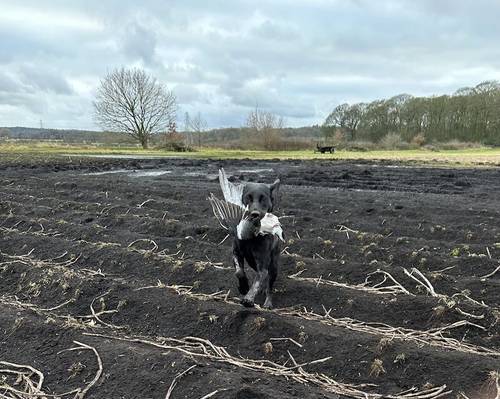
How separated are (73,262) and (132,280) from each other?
1214 millimetres

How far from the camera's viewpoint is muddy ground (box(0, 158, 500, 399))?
374cm

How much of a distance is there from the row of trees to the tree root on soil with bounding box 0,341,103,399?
186 feet

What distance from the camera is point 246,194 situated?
171 inches

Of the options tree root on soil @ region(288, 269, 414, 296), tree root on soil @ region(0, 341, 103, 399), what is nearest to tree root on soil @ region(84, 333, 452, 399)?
tree root on soil @ region(0, 341, 103, 399)

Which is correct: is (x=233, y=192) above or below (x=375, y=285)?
above

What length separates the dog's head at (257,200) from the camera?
4215 millimetres

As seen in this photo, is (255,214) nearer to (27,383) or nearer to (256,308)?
(256,308)

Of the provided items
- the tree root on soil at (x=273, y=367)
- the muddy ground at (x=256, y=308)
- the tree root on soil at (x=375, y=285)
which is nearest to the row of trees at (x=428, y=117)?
the muddy ground at (x=256, y=308)

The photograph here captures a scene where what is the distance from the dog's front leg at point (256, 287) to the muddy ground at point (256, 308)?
0.16m

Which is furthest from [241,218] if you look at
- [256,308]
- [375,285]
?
[375,285]

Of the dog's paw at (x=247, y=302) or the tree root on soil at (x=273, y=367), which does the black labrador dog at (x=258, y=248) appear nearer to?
the dog's paw at (x=247, y=302)

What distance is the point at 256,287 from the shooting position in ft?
14.9

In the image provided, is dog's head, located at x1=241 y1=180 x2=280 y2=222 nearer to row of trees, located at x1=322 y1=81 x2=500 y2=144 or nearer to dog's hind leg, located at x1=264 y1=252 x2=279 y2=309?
dog's hind leg, located at x1=264 y1=252 x2=279 y2=309

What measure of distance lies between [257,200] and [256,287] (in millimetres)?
783
